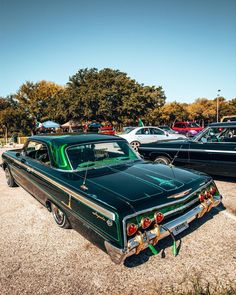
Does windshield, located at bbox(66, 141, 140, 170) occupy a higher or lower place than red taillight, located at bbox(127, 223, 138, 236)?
higher

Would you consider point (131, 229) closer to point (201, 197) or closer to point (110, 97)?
point (201, 197)

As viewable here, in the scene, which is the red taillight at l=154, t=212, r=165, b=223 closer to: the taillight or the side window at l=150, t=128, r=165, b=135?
the taillight

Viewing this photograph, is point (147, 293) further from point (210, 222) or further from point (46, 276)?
point (210, 222)

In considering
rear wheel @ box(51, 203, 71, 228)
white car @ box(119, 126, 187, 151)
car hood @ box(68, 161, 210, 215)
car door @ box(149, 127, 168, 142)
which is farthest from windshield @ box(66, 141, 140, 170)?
car door @ box(149, 127, 168, 142)

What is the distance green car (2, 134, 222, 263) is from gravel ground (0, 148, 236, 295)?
33 centimetres

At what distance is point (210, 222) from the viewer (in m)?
3.48

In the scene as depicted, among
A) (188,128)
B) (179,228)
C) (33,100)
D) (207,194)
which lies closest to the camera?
(179,228)

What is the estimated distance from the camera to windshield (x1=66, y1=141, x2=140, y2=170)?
11.1 feet

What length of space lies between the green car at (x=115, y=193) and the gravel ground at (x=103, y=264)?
33cm

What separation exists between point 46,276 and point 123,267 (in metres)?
0.88

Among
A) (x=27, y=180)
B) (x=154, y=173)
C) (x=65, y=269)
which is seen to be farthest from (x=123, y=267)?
(x=27, y=180)

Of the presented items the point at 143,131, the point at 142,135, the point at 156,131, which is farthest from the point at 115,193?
the point at 156,131

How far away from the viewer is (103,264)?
2.60 meters

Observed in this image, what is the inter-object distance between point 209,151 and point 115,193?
3.84 meters
